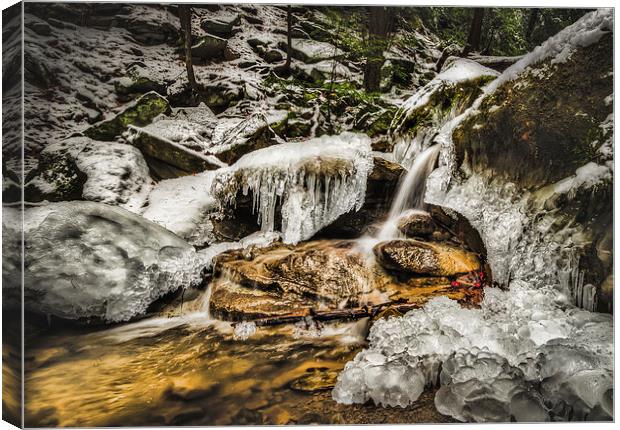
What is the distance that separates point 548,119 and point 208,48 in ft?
7.28

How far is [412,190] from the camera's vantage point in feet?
7.97

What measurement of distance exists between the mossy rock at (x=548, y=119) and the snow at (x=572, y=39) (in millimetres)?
32

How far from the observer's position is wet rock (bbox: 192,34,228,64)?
224cm

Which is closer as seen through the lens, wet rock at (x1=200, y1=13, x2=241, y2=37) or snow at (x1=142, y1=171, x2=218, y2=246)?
wet rock at (x1=200, y1=13, x2=241, y2=37)

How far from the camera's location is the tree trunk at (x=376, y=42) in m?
2.23

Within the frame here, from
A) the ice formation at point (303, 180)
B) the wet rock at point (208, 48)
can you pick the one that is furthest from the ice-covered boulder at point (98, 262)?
the wet rock at point (208, 48)

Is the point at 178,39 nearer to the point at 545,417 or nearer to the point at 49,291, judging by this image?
the point at 49,291

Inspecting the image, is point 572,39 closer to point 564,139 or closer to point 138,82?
point 564,139

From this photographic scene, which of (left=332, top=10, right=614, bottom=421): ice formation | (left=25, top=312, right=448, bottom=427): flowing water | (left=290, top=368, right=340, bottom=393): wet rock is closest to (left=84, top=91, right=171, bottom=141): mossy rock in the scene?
(left=25, top=312, right=448, bottom=427): flowing water

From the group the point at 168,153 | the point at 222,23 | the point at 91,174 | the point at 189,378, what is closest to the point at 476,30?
the point at 222,23

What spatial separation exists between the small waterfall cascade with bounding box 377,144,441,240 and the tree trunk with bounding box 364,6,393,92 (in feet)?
1.87

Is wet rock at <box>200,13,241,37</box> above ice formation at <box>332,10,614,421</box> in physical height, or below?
above

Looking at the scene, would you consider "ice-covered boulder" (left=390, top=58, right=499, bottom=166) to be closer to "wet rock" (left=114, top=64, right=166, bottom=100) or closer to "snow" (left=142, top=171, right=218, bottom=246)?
"snow" (left=142, top=171, right=218, bottom=246)

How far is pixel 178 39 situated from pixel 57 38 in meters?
0.66
